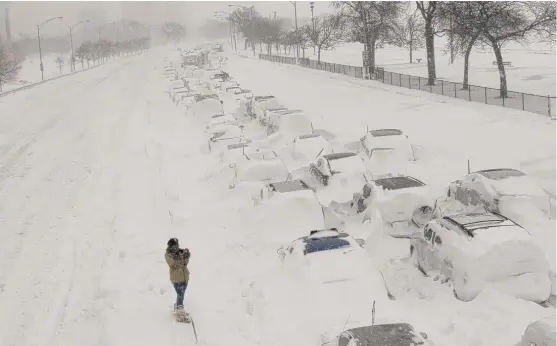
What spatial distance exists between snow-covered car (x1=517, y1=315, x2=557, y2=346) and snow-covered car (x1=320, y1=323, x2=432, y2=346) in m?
1.44

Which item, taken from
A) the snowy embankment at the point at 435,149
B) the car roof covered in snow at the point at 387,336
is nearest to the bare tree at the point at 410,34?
the snowy embankment at the point at 435,149

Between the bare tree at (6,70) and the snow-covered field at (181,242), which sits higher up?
the bare tree at (6,70)

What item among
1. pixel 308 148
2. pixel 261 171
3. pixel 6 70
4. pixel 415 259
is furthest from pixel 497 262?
pixel 6 70

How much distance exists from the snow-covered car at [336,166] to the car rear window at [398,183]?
282 centimetres

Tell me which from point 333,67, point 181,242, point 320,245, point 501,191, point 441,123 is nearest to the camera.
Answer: point 320,245

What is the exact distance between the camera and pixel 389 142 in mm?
20188

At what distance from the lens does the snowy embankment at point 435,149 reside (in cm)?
984

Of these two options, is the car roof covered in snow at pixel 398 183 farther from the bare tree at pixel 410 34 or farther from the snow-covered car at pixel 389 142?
the bare tree at pixel 410 34

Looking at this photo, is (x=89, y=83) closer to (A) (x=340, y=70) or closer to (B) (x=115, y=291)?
(A) (x=340, y=70)

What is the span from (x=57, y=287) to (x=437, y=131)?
19.3m

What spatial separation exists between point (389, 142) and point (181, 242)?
357 inches

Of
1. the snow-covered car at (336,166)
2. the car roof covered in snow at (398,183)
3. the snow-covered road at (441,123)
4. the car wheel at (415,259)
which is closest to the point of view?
the car wheel at (415,259)

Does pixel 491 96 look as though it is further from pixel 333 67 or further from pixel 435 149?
pixel 333 67

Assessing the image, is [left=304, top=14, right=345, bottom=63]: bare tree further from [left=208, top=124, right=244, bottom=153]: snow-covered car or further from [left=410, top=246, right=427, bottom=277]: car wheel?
[left=410, top=246, right=427, bottom=277]: car wheel
